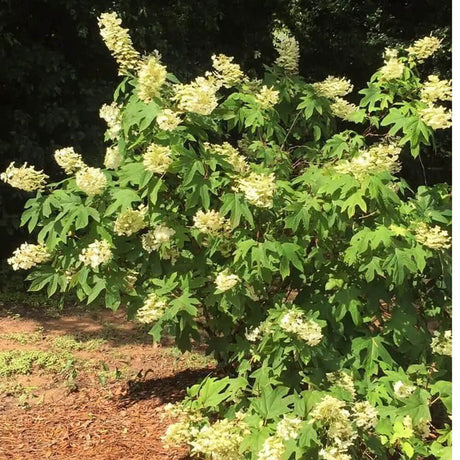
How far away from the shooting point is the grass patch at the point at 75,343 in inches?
232

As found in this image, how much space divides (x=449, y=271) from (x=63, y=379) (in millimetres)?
3158

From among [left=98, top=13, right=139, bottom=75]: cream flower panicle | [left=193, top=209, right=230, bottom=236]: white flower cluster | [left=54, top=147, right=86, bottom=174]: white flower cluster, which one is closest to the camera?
[left=193, top=209, right=230, bottom=236]: white flower cluster

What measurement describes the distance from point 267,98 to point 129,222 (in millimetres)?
1011

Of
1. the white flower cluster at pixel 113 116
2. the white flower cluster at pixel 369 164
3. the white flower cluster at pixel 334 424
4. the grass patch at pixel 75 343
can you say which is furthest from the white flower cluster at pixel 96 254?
the grass patch at pixel 75 343

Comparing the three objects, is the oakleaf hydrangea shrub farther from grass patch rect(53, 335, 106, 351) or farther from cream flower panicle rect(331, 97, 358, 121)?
grass patch rect(53, 335, 106, 351)

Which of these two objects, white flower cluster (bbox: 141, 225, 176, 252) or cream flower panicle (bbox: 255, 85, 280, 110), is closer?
white flower cluster (bbox: 141, 225, 176, 252)

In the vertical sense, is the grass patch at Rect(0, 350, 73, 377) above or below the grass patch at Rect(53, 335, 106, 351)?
below

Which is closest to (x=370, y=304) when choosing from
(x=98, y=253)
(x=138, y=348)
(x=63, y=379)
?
(x=98, y=253)

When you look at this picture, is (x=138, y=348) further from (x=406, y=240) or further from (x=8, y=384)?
(x=406, y=240)

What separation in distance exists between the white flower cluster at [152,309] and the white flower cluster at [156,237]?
0.84 ft

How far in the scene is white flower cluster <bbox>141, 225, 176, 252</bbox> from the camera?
335cm

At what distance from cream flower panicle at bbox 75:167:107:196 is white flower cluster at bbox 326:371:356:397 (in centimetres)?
149

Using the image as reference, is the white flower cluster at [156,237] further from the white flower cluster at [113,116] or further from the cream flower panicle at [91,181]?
the white flower cluster at [113,116]

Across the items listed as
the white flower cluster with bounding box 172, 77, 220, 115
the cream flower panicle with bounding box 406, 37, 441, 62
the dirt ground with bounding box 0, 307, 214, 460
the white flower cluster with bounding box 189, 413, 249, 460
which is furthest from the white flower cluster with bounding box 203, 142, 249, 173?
the dirt ground with bounding box 0, 307, 214, 460
